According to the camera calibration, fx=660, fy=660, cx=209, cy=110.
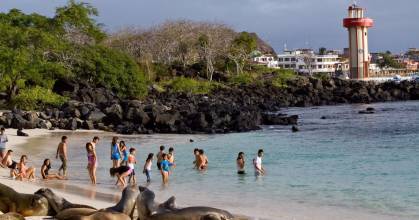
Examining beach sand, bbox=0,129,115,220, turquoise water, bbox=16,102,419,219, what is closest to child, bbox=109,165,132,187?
turquoise water, bbox=16,102,419,219

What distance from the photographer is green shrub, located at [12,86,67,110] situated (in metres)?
42.9

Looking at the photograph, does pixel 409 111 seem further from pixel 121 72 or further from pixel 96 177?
pixel 96 177

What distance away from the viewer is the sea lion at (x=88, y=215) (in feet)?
33.9

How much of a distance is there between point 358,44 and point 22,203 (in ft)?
290

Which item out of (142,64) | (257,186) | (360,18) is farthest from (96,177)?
(360,18)

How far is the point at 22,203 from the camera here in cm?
1161

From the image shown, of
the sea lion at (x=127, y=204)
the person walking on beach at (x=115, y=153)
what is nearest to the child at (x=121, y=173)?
the person walking on beach at (x=115, y=153)

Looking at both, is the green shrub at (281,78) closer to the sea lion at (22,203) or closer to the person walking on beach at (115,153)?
the person walking on beach at (115,153)

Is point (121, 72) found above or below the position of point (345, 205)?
above

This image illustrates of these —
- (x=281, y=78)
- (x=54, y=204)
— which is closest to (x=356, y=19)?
(x=281, y=78)

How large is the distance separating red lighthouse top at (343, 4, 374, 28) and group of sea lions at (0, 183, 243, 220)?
87.8 meters

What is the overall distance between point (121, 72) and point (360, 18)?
52.5m

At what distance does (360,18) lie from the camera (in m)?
96.2

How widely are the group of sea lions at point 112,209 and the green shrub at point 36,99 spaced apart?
31.9 m
